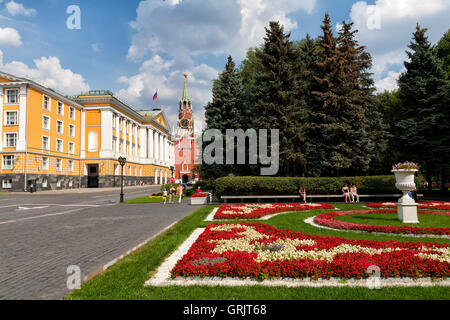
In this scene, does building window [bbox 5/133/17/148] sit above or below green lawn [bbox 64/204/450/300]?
above

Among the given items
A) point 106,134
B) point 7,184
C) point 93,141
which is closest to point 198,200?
point 7,184

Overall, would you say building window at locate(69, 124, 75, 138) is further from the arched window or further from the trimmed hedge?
the trimmed hedge

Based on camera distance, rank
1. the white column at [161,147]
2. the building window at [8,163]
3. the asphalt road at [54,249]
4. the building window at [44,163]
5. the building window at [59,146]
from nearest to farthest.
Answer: the asphalt road at [54,249]
the building window at [8,163]
the building window at [44,163]
the building window at [59,146]
the white column at [161,147]

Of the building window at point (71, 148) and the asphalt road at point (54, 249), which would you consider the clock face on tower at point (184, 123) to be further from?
the asphalt road at point (54, 249)

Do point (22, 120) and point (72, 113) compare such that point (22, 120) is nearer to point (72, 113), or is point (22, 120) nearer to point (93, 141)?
point (72, 113)

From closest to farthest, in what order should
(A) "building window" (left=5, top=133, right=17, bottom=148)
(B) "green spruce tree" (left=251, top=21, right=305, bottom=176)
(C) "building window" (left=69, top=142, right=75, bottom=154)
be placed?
(B) "green spruce tree" (left=251, top=21, right=305, bottom=176) → (A) "building window" (left=5, top=133, right=17, bottom=148) → (C) "building window" (left=69, top=142, right=75, bottom=154)

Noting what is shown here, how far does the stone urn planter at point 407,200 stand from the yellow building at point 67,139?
4392 centimetres

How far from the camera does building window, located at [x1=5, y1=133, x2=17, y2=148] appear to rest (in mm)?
40812

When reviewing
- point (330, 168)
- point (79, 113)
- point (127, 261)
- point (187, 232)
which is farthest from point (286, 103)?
point (79, 113)

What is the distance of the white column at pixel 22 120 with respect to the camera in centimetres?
4009

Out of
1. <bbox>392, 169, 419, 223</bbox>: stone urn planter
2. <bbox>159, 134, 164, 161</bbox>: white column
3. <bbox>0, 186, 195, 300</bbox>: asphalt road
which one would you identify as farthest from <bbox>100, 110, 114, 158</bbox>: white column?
<bbox>392, 169, 419, 223</bbox>: stone urn planter

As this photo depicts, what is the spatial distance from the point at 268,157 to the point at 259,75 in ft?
26.8

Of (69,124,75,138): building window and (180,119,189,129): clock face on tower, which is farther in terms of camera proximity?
(180,119,189,129): clock face on tower

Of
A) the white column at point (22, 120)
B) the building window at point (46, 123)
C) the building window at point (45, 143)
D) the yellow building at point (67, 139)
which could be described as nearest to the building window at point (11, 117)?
the yellow building at point (67, 139)
